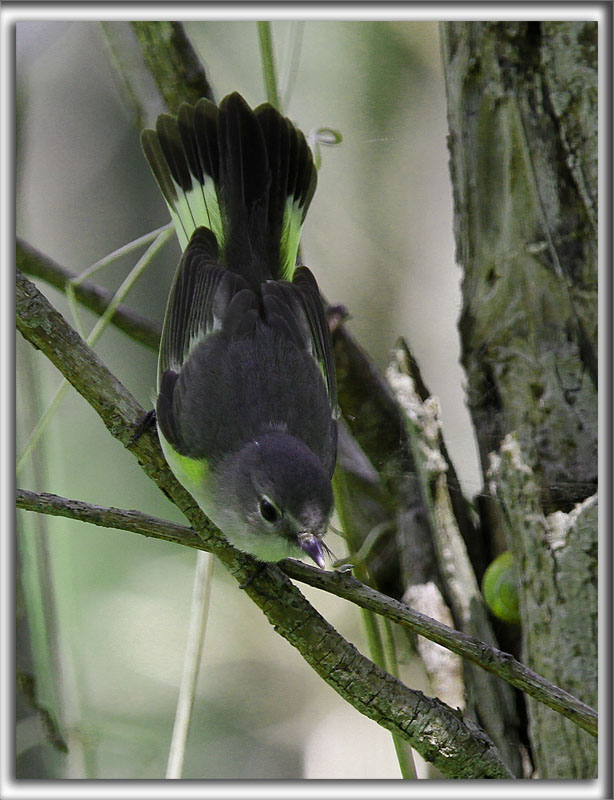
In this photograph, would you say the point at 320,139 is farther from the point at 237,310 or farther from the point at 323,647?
the point at 323,647

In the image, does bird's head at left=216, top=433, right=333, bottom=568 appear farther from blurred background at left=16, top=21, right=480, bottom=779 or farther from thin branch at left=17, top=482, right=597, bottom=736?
blurred background at left=16, top=21, right=480, bottom=779

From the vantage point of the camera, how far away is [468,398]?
1798mm

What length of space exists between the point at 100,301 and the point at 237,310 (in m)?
0.43

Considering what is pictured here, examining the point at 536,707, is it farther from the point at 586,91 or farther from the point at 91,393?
the point at 586,91

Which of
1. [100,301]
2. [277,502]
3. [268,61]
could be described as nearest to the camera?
[277,502]

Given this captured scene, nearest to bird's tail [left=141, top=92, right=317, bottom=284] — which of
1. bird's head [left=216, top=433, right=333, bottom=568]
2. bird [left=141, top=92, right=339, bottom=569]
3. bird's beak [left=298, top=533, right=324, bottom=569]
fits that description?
bird [left=141, top=92, right=339, bottom=569]

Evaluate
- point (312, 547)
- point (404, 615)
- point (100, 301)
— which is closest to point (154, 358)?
point (100, 301)

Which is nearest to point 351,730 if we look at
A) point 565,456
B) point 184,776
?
point 184,776

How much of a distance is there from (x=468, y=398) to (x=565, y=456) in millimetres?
235

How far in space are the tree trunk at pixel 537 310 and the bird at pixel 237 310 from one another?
0.36 m

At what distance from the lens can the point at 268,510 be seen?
1395 millimetres

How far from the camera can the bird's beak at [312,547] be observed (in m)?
1.29

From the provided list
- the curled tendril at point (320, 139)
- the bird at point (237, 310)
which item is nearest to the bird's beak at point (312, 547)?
the bird at point (237, 310)

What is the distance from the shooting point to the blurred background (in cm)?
157
